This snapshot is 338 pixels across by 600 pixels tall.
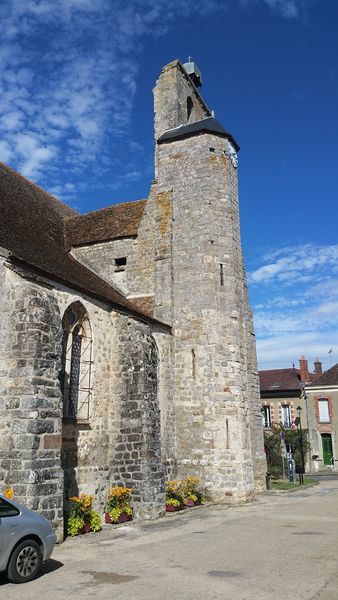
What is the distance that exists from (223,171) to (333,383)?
70.9 ft

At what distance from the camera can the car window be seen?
6043 mm

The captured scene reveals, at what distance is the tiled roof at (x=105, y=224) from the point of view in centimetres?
1680

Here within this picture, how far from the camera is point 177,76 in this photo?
1917 centimetres

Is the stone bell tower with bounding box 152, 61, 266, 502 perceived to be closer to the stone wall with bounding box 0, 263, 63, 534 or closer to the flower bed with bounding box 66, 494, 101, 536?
the flower bed with bounding box 66, 494, 101, 536

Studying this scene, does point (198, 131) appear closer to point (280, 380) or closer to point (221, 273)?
point (221, 273)

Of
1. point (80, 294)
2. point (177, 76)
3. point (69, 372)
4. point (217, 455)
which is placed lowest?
point (217, 455)

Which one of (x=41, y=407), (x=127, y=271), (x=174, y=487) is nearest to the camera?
(x=41, y=407)

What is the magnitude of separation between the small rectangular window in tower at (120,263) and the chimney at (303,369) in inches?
917

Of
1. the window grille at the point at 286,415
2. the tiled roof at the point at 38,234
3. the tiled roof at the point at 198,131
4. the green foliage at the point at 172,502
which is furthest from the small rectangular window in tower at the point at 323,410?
the green foliage at the point at 172,502

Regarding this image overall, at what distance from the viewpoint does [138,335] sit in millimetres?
12508

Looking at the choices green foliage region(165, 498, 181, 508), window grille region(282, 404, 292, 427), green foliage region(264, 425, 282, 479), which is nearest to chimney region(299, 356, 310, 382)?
window grille region(282, 404, 292, 427)

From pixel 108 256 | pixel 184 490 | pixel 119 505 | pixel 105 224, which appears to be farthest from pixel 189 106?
pixel 119 505

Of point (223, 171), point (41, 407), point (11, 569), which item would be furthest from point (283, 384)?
point (11, 569)

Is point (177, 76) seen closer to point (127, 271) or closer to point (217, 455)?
point (127, 271)
